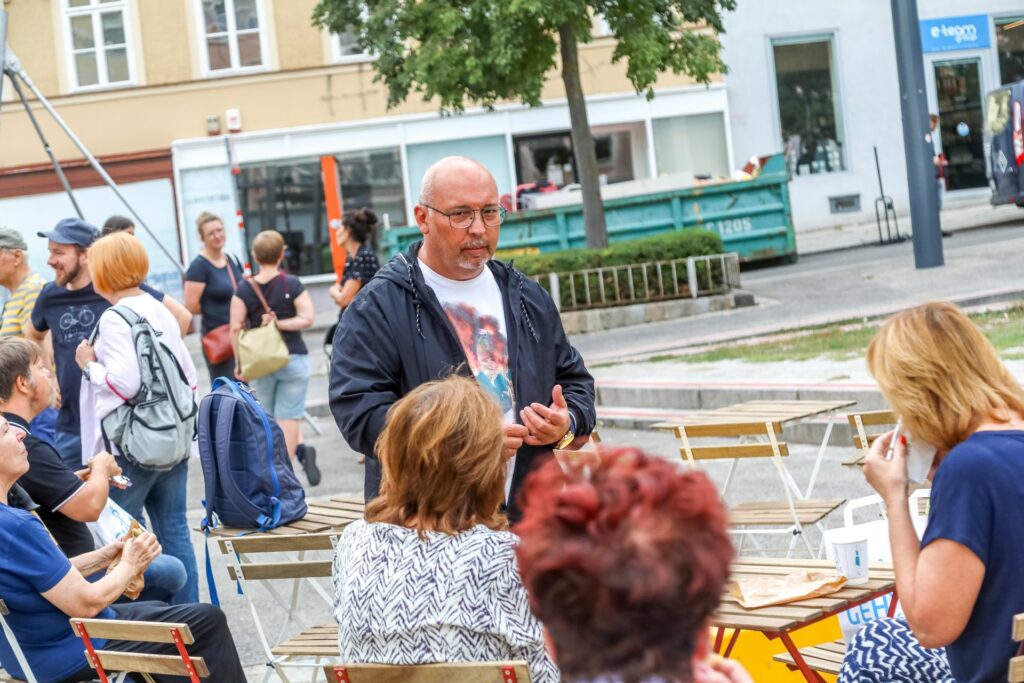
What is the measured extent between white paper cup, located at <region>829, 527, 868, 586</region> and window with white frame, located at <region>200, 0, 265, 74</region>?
82.4 feet

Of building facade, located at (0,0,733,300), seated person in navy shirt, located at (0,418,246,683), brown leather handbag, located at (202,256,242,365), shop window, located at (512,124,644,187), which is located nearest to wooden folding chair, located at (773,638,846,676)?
seated person in navy shirt, located at (0,418,246,683)

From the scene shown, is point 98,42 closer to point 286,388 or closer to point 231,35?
point 231,35

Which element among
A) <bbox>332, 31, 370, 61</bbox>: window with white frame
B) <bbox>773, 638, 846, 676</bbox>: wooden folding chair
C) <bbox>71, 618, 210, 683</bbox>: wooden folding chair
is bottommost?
<bbox>773, 638, 846, 676</bbox>: wooden folding chair

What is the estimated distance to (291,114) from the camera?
27516 mm

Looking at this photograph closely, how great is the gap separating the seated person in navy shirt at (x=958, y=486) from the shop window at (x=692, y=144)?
82.5 feet

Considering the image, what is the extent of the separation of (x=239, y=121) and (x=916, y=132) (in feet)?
49.0

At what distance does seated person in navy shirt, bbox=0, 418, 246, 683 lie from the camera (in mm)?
4148

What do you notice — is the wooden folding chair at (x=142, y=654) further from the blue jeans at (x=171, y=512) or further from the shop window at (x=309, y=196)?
the shop window at (x=309, y=196)

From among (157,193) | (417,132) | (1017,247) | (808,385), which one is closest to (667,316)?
(1017,247)

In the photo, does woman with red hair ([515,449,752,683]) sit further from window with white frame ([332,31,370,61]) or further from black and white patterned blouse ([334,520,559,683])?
window with white frame ([332,31,370,61])

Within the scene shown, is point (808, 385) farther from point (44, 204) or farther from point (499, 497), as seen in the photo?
point (44, 204)

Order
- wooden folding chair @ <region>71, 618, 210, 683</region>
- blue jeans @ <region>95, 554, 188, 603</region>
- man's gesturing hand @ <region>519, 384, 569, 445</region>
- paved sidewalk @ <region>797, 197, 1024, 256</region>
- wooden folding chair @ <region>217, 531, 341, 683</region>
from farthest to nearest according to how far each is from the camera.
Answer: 1. paved sidewalk @ <region>797, 197, 1024, 256</region>
2. blue jeans @ <region>95, 554, 188, 603</region>
3. wooden folding chair @ <region>217, 531, 341, 683</region>
4. man's gesturing hand @ <region>519, 384, 569, 445</region>
5. wooden folding chair @ <region>71, 618, 210, 683</region>

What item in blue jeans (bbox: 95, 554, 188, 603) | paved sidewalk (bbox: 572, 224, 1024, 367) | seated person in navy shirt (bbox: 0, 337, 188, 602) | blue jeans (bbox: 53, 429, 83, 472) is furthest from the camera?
paved sidewalk (bbox: 572, 224, 1024, 367)

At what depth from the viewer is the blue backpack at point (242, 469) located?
5.68 metres
